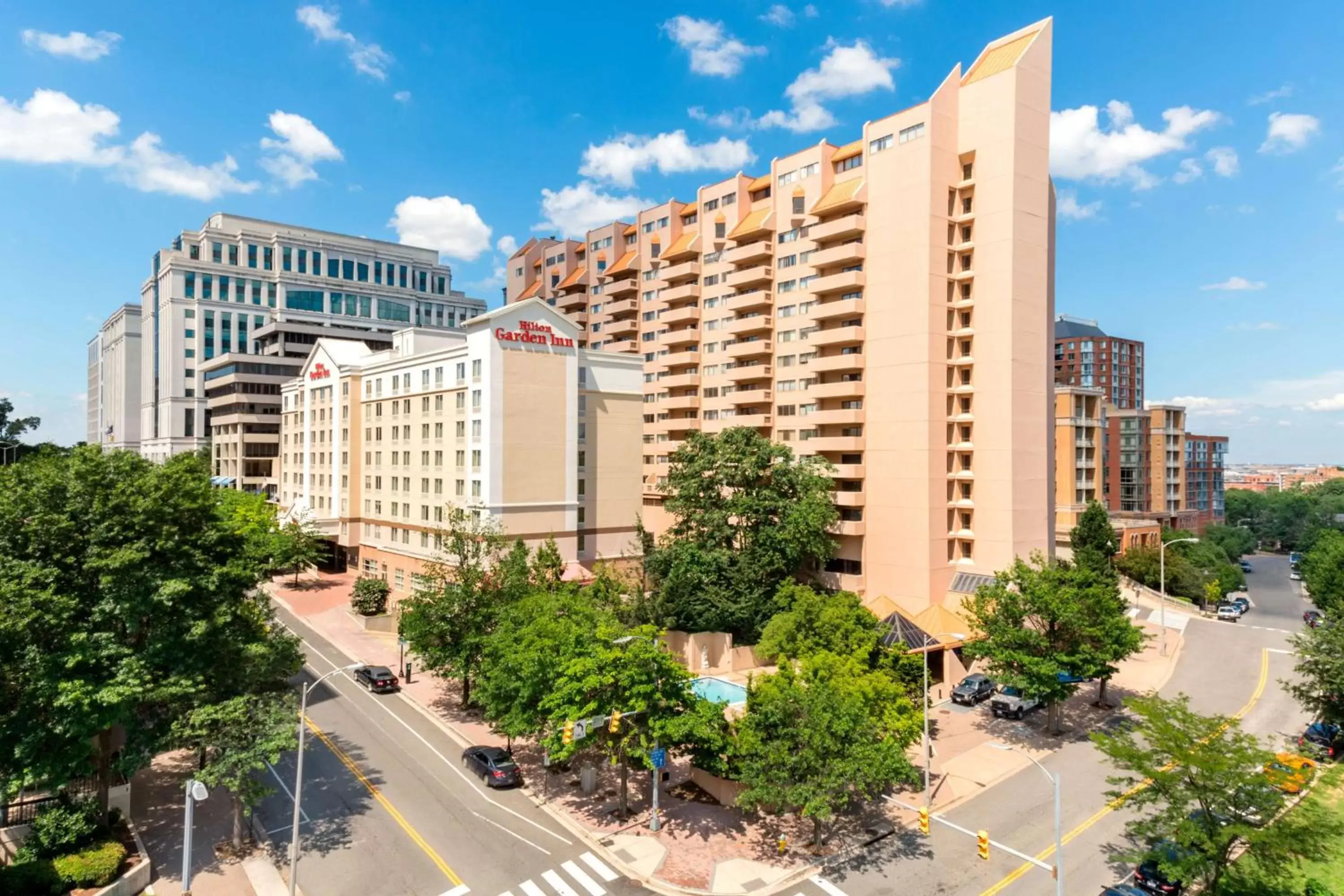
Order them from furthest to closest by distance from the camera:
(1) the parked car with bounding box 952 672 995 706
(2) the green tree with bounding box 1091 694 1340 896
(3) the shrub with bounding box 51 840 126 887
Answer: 1. (1) the parked car with bounding box 952 672 995 706
2. (3) the shrub with bounding box 51 840 126 887
3. (2) the green tree with bounding box 1091 694 1340 896

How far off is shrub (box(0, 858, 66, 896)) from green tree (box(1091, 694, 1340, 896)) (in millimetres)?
36217

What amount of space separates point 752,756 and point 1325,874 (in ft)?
76.9

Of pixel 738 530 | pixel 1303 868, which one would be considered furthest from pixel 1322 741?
pixel 738 530

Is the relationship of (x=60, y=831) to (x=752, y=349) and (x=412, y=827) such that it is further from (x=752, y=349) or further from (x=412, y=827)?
(x=752, y=349)

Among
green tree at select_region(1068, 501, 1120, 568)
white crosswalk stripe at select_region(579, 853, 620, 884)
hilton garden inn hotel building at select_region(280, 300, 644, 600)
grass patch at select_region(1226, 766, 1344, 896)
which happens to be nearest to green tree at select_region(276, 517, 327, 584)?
hilton garden inn hotel building at select_region(280, 300, 644, 600)

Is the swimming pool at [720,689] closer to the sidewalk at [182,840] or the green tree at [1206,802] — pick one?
the green tree at [1206,802]

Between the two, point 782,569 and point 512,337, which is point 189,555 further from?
point 782,569

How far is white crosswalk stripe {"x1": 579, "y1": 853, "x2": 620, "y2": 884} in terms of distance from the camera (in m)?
26.4

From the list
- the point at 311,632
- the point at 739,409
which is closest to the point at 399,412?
the point at 311,632

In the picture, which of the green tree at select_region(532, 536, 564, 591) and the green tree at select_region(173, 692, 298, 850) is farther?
the green tree at select_region(532, 536, 564, 591)

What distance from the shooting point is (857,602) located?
42.5 m

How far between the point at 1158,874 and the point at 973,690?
2054 cm

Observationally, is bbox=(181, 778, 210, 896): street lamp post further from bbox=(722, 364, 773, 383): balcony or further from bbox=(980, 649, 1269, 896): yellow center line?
bbox=(722, 364, 773, 383): balcony

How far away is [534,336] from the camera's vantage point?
60188 millimetres
